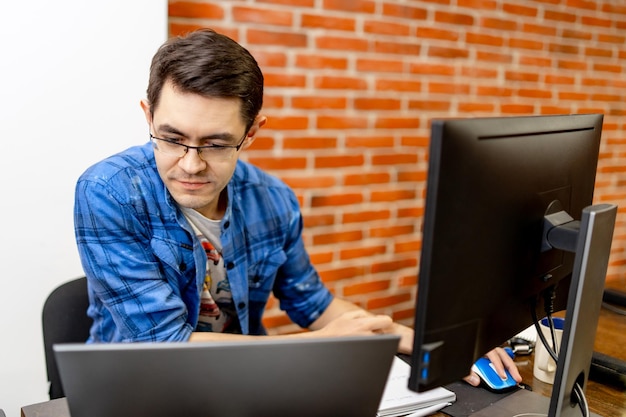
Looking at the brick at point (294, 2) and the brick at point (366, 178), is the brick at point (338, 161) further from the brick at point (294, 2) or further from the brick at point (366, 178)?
the brick at point (294, 2)

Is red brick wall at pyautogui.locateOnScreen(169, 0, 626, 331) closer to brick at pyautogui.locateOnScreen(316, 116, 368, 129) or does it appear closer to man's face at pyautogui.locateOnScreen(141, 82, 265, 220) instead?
brick at pyautogui.locateOnScreen(316, 116, 368, 129)

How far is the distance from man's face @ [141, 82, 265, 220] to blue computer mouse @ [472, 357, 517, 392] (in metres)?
0.64

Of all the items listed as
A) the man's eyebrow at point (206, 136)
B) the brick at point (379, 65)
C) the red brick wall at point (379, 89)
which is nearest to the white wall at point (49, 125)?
the red brick wall at point (379, 89)

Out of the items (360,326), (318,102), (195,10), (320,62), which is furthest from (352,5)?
(360,326)

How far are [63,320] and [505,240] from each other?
1.00m

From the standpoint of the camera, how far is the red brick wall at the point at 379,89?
6.73 ft

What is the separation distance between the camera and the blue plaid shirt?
127 centimetres

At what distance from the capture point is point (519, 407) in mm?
1121

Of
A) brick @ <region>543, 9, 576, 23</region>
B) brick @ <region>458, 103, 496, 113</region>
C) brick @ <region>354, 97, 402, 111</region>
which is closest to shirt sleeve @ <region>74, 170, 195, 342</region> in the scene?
brick @ <region>354, 97, 402, 111</region>

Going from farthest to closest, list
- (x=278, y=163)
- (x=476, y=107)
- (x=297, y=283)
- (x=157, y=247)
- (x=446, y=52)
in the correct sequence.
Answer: (x=476, y=107) < (x=446, y=52) < (x=278, y=163) < (x=297, y=283) < (x=157, y=247)

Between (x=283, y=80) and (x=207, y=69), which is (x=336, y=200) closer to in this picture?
(x=283, y=80)

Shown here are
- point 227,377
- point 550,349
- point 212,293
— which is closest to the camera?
point 227,377

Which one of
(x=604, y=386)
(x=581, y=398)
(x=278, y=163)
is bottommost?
(x=604, y=386)

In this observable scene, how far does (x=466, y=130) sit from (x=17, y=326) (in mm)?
1352
